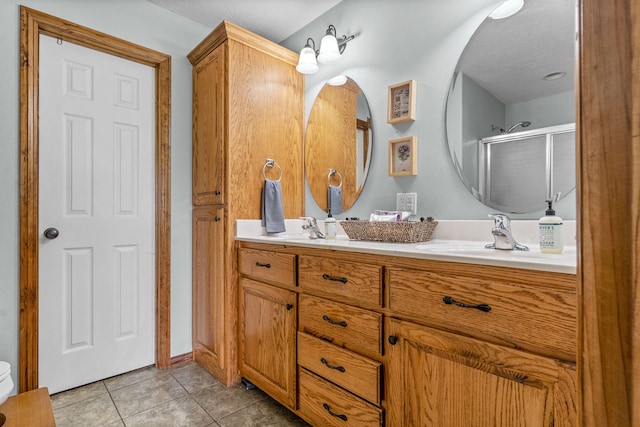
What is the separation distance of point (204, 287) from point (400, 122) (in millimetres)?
1576

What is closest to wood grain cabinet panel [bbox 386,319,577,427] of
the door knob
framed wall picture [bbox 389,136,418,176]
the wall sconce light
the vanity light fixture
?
framed wall picture [bbox 389,136,418,176]

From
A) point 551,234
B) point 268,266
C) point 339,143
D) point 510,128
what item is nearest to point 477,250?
point 551,234

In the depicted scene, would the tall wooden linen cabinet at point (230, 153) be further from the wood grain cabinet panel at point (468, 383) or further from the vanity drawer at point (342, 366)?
the wood grain cabinet panel at point (468, 383)

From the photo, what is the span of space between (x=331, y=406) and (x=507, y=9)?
183cm

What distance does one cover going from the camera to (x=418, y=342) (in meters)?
1.06

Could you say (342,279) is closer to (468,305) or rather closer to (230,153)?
(468,305)

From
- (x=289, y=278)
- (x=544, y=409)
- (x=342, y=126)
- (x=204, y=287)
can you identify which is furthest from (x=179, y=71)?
(x=544, y=409)

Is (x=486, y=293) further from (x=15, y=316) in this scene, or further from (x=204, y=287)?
(x=15, y=316)

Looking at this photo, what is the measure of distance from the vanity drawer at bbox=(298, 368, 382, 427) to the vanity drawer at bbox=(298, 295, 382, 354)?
19cm

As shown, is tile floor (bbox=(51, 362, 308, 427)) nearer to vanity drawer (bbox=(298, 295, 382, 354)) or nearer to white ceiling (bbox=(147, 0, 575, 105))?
vanity drawer (bbox=(298, 295, 382, 354))

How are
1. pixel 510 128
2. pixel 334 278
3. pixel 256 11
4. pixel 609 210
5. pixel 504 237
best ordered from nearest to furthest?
pixel 609 210 < pixel 504 237 < pixel 334 278 < pixel 510 128 < pixel 256 11

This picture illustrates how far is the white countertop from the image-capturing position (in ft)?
2.80

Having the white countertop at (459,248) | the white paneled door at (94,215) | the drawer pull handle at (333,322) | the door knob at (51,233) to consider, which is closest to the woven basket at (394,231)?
the white countertop at (459,248)

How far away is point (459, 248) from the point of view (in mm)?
1335
